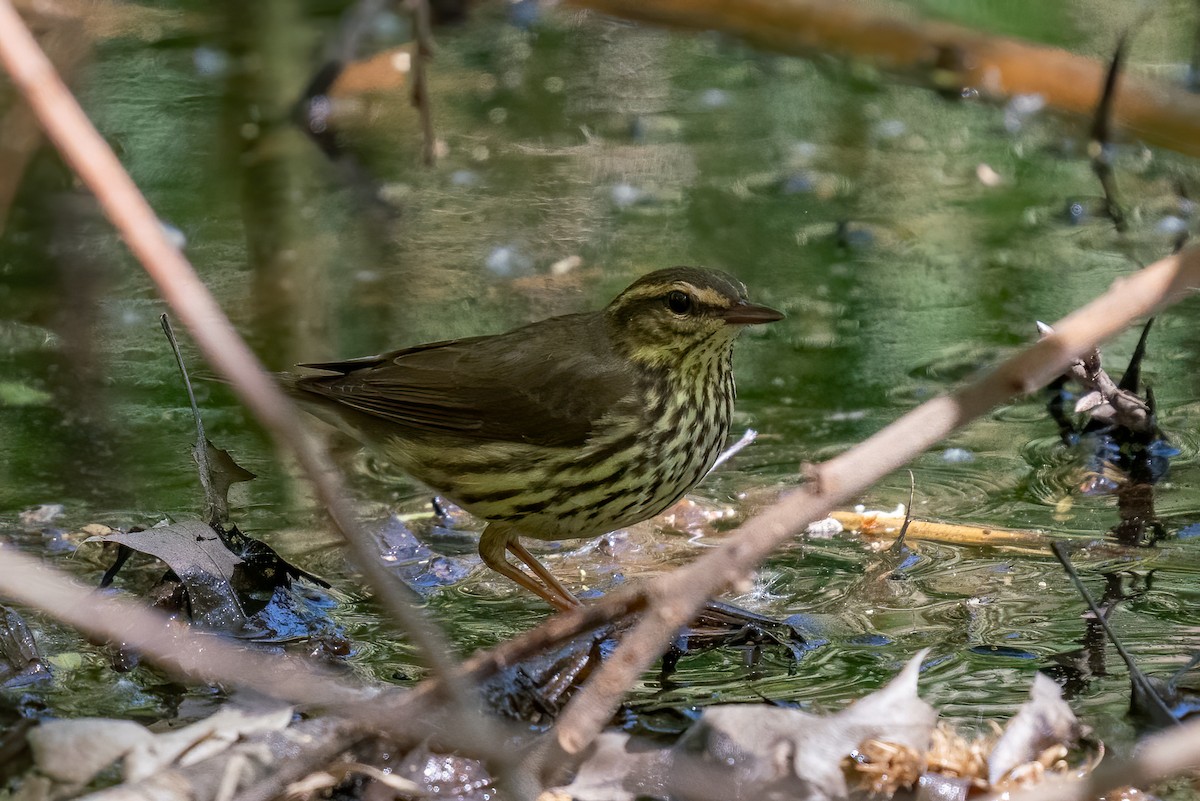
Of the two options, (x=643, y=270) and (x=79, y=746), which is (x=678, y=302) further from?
(x=79, y=746)

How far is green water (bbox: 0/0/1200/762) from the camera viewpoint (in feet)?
12.5

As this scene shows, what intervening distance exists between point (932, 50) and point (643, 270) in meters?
3.35

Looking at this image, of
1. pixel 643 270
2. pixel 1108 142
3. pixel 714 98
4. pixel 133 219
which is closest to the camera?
pixel 133 219

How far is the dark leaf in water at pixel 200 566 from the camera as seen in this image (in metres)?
3.69

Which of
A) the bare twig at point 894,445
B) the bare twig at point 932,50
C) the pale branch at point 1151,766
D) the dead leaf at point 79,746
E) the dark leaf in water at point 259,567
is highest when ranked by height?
the bare twig at point 894,445

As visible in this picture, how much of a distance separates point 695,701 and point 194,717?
106 cm

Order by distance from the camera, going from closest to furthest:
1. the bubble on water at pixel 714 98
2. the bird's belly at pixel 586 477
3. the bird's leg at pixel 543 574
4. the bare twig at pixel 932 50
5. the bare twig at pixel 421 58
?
the bird's leg at pixel 543 574 → the bird's belly at pixel 586 477 → the bare twig at pixel 421 58 → the bare twig at pixel 932 50 → the bubble on water at pixel 714 98

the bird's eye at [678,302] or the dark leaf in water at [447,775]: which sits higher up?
the bird's eye at [678,302]

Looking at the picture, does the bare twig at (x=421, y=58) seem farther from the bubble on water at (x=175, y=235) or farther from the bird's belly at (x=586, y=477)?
the bird's belly at (x=586, y=477)

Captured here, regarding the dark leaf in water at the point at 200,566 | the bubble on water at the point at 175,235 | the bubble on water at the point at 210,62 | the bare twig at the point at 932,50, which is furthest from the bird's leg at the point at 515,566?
the bubble on water at the point at 210,62

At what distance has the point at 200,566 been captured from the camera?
374 cm

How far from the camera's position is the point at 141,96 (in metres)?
9.16

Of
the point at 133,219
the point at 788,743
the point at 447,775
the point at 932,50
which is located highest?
the point at 133,219

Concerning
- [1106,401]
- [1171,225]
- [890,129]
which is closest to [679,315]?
[1106,401]
